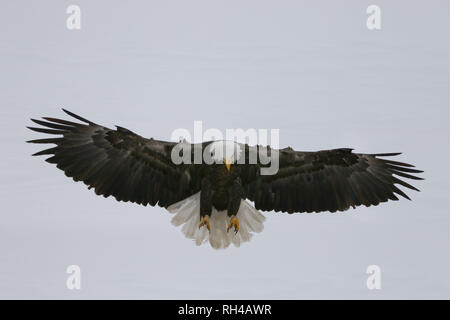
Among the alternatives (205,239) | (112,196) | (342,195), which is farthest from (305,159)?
(112,196)

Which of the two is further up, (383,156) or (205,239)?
(383,156)

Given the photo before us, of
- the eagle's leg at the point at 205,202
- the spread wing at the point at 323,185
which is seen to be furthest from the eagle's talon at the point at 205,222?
the spread wing at the point at 323,185

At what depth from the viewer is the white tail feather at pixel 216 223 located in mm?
9461

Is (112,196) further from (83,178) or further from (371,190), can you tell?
(371,190)

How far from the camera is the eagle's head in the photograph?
353 inches

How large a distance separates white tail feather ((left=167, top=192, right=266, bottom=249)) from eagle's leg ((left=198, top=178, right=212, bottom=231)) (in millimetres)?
180

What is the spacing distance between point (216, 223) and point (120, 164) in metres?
1.21

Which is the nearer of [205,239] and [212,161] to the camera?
[212,161]

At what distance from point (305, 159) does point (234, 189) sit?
0.91 meters

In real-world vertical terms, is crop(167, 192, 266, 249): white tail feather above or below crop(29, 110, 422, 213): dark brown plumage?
below

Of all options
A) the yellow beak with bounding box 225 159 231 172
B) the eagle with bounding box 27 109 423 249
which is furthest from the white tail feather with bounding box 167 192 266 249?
the yellow beak with bounding box 225 159 231 172

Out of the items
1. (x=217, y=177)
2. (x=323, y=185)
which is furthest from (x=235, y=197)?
(x=323, y=185)

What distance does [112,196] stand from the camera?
922 centimetres

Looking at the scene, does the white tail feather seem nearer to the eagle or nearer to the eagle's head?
the eagle
